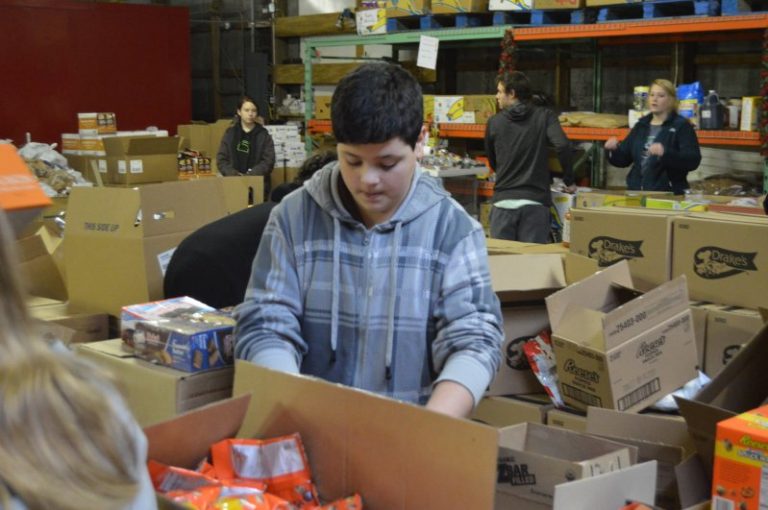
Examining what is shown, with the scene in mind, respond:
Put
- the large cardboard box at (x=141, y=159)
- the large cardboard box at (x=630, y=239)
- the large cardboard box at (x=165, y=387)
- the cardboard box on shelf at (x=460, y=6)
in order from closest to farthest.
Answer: the large cardboard box at (x=165, y=387), the large cardboard box at (x=630, y=239), the large cardboard box at (x=141, y=159), the cardboard box on shelf at (x=460, y=6)

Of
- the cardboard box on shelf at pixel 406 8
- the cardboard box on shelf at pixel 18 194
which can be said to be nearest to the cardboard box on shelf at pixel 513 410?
Answer: the cardboard box on shelf at pixel 18 194

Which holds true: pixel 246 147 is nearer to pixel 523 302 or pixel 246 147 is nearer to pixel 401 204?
pixel 523 302

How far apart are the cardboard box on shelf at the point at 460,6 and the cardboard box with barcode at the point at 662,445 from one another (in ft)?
19.1

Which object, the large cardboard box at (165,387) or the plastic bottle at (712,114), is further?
the plastic bottle at (712,114)

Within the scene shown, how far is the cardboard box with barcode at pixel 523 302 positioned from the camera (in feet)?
11.2

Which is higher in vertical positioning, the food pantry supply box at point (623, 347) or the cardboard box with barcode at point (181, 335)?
the cardboard box with barcode at point (181, 335)

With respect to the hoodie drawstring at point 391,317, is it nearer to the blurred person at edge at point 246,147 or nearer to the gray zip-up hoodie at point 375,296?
the gray zip-up hoodie at point 375,296

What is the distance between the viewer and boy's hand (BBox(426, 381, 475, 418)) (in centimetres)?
176

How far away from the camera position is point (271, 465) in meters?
1.67

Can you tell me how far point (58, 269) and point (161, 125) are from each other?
8767mm

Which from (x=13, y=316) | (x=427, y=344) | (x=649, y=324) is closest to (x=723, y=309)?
(x=649, y=324)

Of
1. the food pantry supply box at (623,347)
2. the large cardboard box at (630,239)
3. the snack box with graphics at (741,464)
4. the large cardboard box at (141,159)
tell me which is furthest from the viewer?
the large cardboard box at (141,159)

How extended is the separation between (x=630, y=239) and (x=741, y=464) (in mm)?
1561

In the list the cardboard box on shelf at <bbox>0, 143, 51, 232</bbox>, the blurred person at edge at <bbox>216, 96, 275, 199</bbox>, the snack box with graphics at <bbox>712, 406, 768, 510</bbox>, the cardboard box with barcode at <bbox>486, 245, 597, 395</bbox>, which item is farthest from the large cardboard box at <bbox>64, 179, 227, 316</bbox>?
the blurred person at edge at <bbox>216, 96, 275, 199</bbox>
